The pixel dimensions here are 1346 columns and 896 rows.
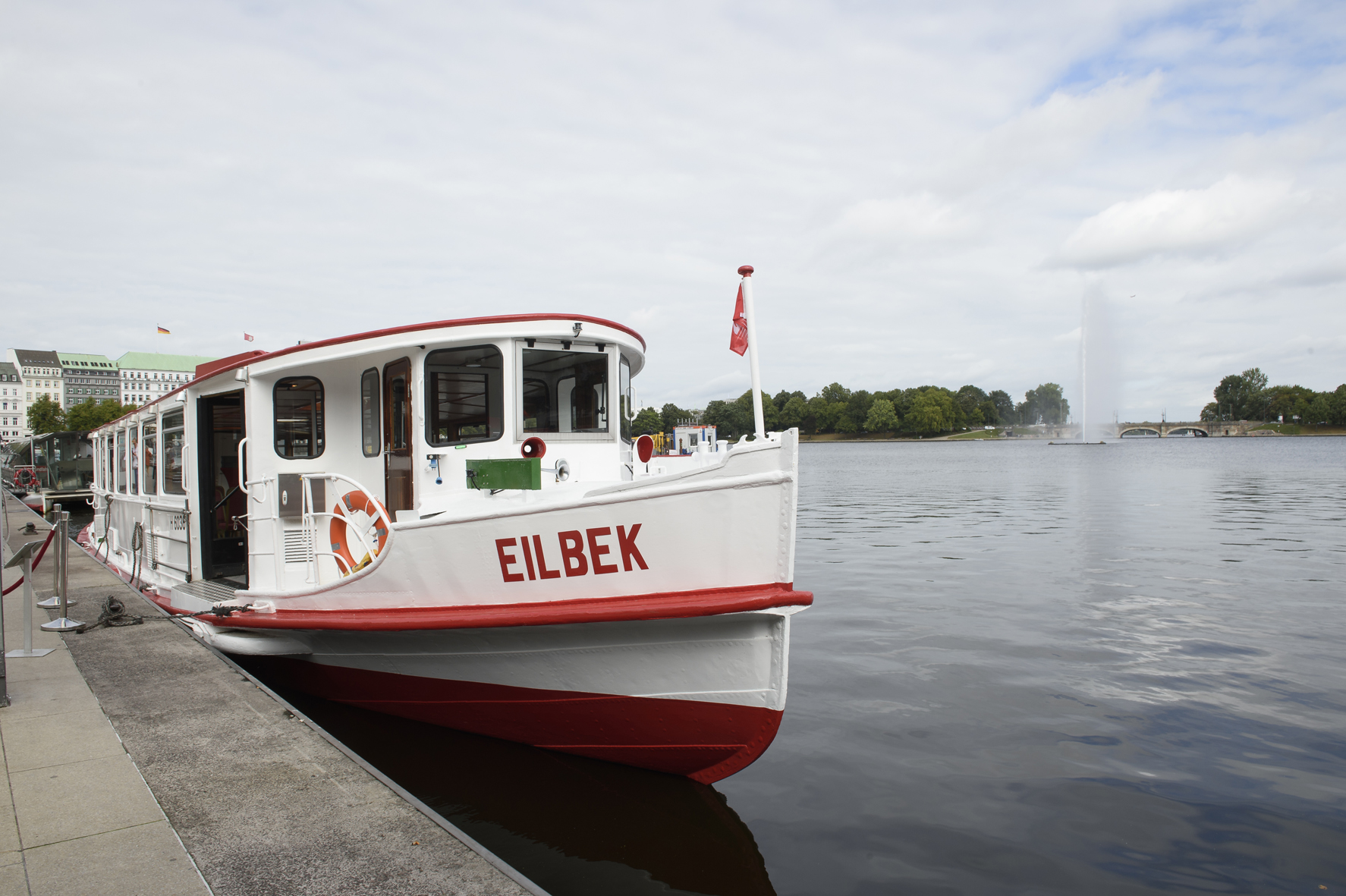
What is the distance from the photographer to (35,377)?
475ft

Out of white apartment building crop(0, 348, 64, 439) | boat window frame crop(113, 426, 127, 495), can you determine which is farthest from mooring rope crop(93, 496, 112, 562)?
white apartment building crop(0, 348, 64, 439)

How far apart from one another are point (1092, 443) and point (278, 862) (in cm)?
11612

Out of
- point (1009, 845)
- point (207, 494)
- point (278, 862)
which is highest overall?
point (207, 494)

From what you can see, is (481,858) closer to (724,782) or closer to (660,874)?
(660,874)

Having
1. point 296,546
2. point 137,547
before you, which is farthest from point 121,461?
point 296,546

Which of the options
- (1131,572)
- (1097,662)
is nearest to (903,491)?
(1131,572)

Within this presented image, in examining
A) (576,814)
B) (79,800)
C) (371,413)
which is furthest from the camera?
(371,413)

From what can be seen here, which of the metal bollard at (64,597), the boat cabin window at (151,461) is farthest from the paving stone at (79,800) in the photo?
the boat cabin window at (151,461)

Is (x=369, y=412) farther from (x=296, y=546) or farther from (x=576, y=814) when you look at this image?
(x=576, y=814)

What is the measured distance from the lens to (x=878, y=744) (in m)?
6.30

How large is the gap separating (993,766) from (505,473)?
4382 mm

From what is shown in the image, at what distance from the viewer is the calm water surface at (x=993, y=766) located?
461 cm

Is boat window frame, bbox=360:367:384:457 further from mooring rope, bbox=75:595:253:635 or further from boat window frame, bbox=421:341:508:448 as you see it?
mooring rope, bbox=75:595:253:635

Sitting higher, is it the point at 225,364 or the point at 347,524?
the point at 225,364
